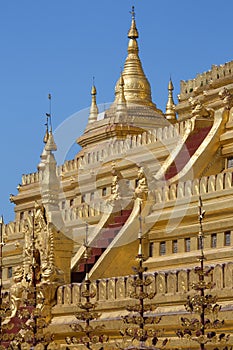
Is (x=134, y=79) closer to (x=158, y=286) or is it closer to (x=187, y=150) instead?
(x=187, y=150)

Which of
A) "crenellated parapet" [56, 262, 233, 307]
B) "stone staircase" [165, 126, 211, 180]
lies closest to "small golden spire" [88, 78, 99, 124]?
"stone staircase" [165, 126, 211, 180]

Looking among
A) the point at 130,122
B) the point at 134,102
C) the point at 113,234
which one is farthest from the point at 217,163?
the point at 134,102

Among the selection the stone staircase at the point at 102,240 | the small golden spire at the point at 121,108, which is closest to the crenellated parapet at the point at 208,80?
the small golden spire at the point at 121,108

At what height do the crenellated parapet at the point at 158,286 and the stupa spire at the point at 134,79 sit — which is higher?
the stupa spire at the point at 134,79

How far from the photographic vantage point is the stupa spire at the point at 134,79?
47.5m

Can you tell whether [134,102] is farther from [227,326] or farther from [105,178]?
[227,326]

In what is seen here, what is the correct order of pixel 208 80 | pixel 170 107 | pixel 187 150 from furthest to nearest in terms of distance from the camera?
pixel 170 107 → pixel 208 80 → pixel 187 150

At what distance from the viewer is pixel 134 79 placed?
1908 inches

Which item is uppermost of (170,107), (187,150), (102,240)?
(170,107)

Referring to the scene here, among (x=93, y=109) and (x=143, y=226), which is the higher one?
(x=93, y=109)

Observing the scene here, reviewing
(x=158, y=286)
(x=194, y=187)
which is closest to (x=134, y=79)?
(x=194, y=187)

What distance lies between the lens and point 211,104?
1465 inches

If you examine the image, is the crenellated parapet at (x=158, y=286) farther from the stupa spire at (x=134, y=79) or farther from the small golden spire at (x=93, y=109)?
the small golden spire at (x=93, y=109)

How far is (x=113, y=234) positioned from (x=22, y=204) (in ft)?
52.9
